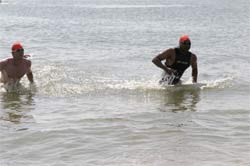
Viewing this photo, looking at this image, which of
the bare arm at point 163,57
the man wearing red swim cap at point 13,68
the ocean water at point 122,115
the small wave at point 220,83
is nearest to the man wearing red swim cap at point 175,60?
the bare arm at point 163,57

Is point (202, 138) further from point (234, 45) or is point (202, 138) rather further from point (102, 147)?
point (234, 45)

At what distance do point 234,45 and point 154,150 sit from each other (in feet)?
47.0

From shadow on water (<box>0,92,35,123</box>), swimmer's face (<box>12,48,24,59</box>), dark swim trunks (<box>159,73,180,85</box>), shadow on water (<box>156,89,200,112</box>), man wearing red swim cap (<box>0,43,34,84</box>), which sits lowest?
shadow on water (<box>156,89,200,112</box>)

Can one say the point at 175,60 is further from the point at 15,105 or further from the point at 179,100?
the point at 15,105

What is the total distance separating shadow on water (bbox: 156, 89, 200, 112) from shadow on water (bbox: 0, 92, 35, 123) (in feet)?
7.10

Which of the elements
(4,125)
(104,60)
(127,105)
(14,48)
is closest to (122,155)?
(4,125)

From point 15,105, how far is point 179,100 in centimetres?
283

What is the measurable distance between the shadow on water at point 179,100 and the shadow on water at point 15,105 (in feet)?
7.10

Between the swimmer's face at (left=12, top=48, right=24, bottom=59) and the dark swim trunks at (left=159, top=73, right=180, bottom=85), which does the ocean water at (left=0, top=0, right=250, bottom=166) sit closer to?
the dark swim trunks at (left=159, top=73, right=180, bottom=85)

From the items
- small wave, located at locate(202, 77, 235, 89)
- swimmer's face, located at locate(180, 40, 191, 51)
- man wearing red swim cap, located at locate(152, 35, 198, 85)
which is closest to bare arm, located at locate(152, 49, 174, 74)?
man wearing red swim cap, located at locate(152, 35, 198, 85)

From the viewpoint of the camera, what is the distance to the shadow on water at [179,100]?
8.32 meters

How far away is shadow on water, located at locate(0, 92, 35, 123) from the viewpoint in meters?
7.42

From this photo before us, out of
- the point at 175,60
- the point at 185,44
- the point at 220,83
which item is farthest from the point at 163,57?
the point at 220,83

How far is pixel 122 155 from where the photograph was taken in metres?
5.52
